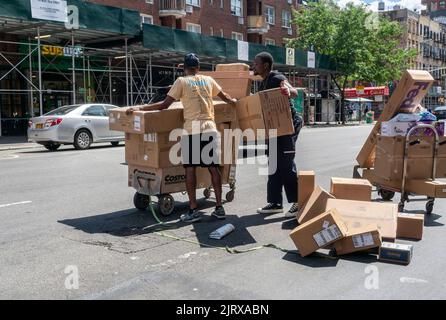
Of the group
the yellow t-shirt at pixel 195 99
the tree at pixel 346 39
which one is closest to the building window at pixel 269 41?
the tree at pixel 346 39

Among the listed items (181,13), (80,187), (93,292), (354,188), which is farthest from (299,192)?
(181,13)

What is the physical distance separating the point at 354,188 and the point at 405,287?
81.4 inches

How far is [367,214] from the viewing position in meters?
5.52

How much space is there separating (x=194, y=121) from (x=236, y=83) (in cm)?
134

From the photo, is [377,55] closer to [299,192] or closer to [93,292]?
[299,192]

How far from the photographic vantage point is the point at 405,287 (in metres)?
4.25

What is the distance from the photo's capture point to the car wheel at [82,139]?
56.4ft

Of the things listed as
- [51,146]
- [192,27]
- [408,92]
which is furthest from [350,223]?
[192,27]

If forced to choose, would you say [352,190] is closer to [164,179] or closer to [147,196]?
[164,179]

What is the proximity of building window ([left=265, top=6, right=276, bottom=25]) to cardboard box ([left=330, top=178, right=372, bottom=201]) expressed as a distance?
42.7m

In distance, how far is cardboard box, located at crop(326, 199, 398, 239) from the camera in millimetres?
5285

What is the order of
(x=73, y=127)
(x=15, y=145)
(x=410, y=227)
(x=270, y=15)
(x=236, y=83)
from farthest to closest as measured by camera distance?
1. (x=270, y=15)
2. (x=15, y=145)
3. (x=73, y=127)
4. (x=236, y=83)
5. (x=410, y=227)

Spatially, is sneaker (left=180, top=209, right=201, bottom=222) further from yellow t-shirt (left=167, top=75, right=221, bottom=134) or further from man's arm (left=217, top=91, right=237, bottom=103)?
man's arm (left=217, top=91, right=237, bottom=103)

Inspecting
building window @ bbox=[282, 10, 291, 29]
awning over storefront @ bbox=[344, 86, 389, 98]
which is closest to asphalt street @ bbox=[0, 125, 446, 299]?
building window @ bbox=[282, 10, 291, 29]
